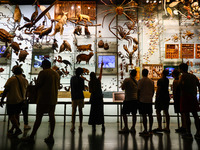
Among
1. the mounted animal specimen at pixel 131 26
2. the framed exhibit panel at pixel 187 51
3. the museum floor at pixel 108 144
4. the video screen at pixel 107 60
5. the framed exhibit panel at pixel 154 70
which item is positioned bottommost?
the museum floor at pixel 108 144

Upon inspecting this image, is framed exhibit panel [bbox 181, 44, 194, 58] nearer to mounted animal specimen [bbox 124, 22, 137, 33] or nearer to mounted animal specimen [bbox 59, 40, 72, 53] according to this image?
mounted animal specimen [bbox 124, 22, 137, 33]

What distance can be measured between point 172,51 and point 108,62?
2176 mm

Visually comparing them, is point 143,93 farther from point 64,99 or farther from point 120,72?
point 64,99

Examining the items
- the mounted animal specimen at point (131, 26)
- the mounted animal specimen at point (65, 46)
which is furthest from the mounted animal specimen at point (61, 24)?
the mounted animal specimen at point (131, 26)

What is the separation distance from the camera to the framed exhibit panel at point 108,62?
6207 mm

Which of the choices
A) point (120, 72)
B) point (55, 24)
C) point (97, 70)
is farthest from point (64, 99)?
point (55, 24)

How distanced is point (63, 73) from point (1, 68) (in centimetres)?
209

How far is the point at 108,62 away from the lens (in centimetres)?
625

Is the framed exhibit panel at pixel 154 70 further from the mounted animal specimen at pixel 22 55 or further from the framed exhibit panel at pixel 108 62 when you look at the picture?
the mounted animal specimen at pixel 22 55

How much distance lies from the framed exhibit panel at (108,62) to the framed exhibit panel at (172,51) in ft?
5.65

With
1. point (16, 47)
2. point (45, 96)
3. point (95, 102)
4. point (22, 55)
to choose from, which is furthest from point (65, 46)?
point (45, 96)

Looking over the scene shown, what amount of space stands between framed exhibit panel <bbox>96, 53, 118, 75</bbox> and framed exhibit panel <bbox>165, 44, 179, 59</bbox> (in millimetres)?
1722

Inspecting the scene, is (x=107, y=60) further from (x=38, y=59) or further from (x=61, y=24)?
(x=38, y=59)

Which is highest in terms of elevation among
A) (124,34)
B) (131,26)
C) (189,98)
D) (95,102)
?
(131,26)
